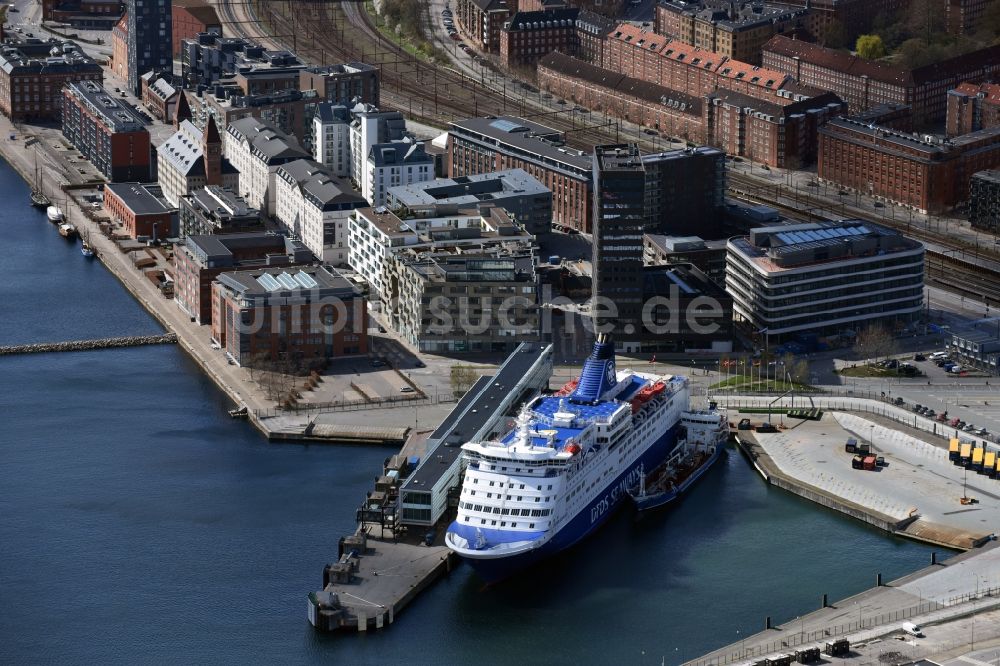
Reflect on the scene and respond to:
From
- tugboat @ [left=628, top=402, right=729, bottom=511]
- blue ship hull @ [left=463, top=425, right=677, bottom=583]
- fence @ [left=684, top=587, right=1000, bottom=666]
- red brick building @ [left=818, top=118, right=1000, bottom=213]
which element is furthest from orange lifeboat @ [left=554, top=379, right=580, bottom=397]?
red brick building @ [left=818, top=118, right=1000, bottom=213]

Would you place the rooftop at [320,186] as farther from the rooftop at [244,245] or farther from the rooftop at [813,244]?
the rooftop at [813,244]

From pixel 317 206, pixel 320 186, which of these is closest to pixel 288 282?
pixel 317 206

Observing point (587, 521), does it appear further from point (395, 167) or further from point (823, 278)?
point (395, 167)

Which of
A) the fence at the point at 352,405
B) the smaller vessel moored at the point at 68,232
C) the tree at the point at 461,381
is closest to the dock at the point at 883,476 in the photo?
the tree at the point at 461,381

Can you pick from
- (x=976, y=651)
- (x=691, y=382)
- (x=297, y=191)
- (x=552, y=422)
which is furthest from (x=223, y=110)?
(x=976, y=651)

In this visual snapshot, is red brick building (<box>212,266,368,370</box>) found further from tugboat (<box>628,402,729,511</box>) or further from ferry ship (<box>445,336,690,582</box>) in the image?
tugboat (<box>628,402,729,511</box>)
